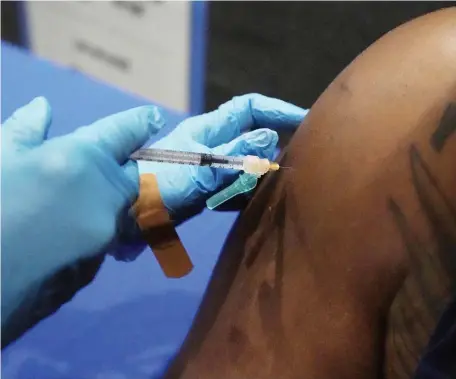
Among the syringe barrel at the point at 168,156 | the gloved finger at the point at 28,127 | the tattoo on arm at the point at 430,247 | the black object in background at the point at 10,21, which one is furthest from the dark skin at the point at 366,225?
the black object in background at the point at 10,21

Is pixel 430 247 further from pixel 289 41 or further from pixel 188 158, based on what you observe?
pixel 289 41

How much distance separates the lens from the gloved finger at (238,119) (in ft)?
2.98

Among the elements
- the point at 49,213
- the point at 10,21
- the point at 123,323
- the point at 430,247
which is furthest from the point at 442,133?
the point at 10,21

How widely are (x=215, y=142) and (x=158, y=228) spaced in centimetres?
19

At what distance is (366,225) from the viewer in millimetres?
669

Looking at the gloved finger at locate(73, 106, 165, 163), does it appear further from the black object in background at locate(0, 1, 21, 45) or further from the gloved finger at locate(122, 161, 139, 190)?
the black object in background at locate(0, 1, 21, 45)

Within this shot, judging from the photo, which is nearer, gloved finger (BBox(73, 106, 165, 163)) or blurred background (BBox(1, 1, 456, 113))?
gloved finger (BBox(73, 106, 165, 163))

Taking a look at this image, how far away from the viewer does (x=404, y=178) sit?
0.67 metres

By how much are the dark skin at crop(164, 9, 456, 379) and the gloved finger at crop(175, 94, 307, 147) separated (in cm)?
19

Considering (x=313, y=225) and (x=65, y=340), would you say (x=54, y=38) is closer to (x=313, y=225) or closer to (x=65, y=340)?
(x=65, y=340)

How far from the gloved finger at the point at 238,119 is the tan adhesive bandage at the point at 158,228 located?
13cm

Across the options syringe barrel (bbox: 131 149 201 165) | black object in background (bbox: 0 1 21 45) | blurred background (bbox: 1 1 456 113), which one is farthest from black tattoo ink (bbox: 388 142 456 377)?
black object in background (bbox: 0 1 21 45)

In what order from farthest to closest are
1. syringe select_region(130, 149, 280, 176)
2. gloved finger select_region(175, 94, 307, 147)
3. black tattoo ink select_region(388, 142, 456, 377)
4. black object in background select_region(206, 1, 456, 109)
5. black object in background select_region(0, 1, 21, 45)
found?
black object in background select_region(0, 1, 21, 45), black object in background select_region(206, 1, 456, 109), gloved finger select_region(175, 94, 307, 147), syringe select_region(130, 149, 280, 176), black tattoo ink select_region(388, 142, 456, 377)

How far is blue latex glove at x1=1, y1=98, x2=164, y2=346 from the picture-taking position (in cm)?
67
